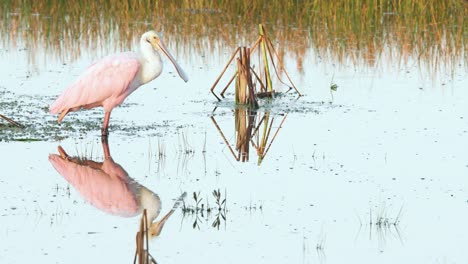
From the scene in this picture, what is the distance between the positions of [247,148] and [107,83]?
1.51m

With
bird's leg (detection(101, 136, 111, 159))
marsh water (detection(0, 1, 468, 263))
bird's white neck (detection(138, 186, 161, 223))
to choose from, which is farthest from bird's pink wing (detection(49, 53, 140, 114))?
bird's white neck (detection(138, 186, 161, 223))

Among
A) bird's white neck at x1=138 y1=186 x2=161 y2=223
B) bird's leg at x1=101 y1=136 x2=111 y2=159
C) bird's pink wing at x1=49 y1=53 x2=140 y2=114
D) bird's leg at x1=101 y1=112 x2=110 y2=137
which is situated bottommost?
bird's white neck at x1=138 y1=186 x2=161 y2=223

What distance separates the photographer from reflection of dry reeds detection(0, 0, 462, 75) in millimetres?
16469

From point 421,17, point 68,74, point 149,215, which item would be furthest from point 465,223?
point 421,17

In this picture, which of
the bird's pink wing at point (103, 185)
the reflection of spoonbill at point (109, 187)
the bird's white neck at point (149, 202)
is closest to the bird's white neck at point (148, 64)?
the reflection of spoonbill at point (109, 187)

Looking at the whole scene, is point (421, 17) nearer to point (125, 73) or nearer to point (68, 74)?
point (68, 74)

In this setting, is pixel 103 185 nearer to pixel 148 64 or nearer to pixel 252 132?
pixel 148 64

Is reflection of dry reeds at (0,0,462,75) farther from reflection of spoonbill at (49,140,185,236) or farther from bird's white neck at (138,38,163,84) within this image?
reflection of spoonbill at (49,140,185,236)

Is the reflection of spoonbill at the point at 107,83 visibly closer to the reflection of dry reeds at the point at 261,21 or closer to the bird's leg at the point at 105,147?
the bird's leg at the point at 105,147

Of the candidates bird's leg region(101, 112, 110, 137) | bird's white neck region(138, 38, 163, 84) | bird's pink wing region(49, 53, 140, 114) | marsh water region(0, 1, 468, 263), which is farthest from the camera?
bird's white neck region(138, 38, 163, 84)

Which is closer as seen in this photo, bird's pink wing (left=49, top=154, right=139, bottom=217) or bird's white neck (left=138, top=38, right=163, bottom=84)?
bird's pink wing (left=49, top=154, right=139, bottom=217)

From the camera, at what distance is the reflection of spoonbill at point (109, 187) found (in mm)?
8328

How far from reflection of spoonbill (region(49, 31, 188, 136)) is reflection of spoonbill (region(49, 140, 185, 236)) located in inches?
40.2

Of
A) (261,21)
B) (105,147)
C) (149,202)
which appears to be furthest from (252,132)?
(261,21)
